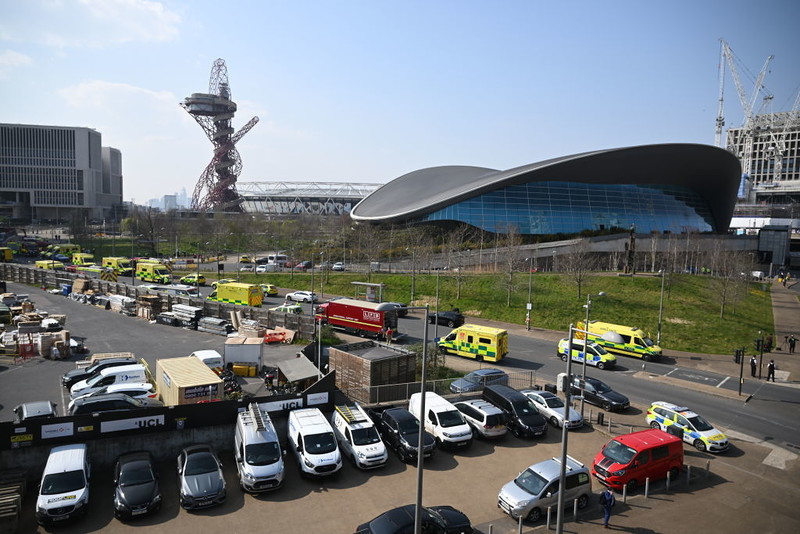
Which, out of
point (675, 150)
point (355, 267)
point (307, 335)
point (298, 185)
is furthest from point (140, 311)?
point (298, 185)

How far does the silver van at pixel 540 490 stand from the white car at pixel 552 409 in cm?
501

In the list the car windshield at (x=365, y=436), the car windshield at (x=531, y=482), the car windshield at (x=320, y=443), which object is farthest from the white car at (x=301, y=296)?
the car windshield at (x=531, y=482)

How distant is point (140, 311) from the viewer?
38.0 metres

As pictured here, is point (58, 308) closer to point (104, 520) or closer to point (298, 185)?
point (104, 520)

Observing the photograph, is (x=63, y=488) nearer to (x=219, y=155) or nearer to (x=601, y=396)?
(x=601, y=396)

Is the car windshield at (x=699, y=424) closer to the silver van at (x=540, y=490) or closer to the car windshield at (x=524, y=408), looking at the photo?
the car windshield at (x=524, y=408)

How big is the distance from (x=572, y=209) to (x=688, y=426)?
190ft

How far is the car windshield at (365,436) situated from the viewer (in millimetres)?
16359

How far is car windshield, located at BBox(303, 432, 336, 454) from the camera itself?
50.7 ft

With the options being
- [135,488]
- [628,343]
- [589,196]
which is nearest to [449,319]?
[628,343]

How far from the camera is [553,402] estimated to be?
69.1ft

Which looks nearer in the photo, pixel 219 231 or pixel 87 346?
pixel 87 346

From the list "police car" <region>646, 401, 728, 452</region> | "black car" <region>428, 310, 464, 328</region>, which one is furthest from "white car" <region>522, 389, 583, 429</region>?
"black car" <region>428, 310, 464, 328</region>

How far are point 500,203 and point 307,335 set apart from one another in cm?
4520
